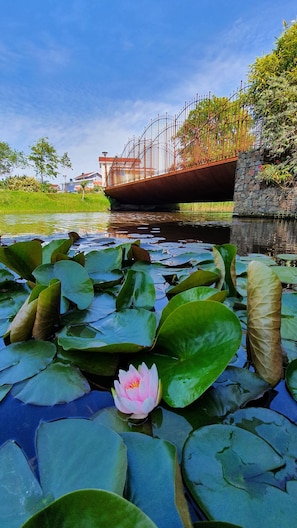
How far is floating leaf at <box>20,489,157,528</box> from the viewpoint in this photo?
0.21 metres

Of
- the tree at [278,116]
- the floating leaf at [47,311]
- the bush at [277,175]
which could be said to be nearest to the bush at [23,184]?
the tree at [278,116]

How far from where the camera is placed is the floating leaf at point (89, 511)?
0.21 m

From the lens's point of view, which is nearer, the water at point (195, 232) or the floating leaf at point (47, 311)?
the floating leaf at point (47, 311)

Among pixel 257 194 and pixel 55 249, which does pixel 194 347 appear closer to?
→ pixel 55 249

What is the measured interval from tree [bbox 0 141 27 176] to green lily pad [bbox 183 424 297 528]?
80.5ft

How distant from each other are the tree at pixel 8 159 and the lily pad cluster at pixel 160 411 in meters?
24.1

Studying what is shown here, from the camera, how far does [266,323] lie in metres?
0.47

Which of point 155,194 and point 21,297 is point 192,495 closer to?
point 21,297

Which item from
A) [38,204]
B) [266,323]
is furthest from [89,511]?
[38,204]

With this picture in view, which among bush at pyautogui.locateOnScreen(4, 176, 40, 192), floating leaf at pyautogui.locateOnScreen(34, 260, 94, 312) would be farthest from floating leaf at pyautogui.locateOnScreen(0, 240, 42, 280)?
bush at pyautogui.locateOnScreen(4, 176, 40, 192)

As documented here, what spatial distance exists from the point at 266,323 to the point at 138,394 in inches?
10.0

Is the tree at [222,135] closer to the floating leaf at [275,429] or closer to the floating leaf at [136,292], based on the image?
the floating leaf at [136,292]

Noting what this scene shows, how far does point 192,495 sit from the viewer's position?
0.29 meters

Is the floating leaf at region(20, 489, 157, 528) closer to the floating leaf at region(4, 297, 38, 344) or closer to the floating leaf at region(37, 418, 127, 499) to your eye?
the floating leaf at region(37, 418, 127, 499)
